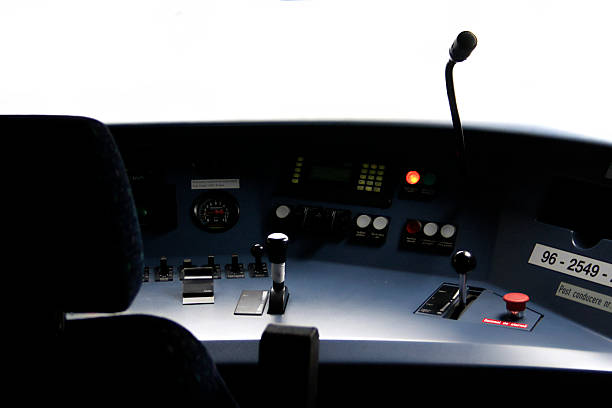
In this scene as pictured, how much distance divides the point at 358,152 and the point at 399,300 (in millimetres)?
433

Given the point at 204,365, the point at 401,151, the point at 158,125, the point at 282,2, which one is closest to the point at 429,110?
the point at 401,151

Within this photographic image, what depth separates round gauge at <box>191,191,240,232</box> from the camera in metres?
1.59

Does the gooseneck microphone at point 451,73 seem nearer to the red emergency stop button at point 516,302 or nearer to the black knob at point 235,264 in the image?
the red emergency stop button at point 516,302

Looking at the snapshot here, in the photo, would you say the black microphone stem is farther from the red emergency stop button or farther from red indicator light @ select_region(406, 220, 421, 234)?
the red emergency stop button

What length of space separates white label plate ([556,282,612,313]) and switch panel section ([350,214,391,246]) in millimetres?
431

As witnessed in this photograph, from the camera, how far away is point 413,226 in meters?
1.48

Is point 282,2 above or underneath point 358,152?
above

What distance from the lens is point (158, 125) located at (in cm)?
152

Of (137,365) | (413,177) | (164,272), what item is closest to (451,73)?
(413,177)

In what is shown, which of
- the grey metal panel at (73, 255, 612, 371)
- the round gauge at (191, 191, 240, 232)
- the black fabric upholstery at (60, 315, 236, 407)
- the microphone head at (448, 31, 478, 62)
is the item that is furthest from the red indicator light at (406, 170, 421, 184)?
the black fabric upholstery at (60, 315, 236, 407)

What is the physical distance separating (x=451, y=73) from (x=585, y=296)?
538mm

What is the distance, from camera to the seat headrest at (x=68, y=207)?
2.12ft

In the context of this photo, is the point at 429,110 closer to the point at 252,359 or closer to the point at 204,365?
the point at 252,359

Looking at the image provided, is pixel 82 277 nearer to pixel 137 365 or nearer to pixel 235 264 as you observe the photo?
pixel 137 365
